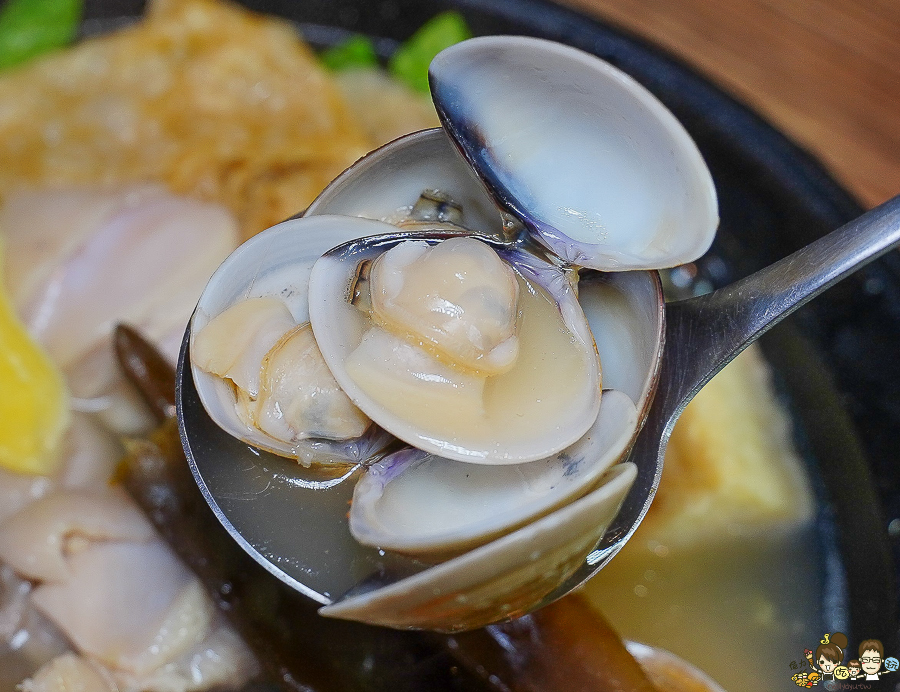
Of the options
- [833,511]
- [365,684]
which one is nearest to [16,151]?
[365,684]

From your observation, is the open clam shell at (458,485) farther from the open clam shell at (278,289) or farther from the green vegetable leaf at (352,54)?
the green vegetable leaf at (352,54)

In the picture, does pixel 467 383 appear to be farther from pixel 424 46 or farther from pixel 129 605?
pixel 424 46

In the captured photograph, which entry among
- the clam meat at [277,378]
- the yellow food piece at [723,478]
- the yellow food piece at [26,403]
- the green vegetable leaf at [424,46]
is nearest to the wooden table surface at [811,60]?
the green vegetable leaf at [424,46]

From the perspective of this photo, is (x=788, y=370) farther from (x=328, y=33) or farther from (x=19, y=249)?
(x=19, y=249)

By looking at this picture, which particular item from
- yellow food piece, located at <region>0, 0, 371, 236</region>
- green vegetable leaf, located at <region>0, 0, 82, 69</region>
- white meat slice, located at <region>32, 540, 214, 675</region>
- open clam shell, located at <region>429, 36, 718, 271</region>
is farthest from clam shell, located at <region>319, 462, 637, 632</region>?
green vegetable leaf, located at <region>0, 0, 82, 69</region>

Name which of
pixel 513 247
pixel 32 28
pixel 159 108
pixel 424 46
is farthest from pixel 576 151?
pixel 32 28

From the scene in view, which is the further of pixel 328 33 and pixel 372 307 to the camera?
pixel 328 33

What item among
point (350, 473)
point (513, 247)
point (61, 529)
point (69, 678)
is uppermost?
point (513, 247)
